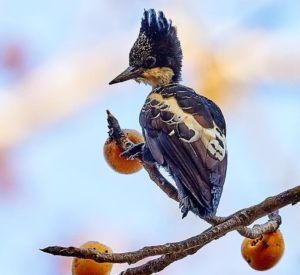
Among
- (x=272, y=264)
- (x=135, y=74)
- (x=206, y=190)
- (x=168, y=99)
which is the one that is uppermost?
(x=135, y=74)

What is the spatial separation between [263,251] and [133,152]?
70 centimetres

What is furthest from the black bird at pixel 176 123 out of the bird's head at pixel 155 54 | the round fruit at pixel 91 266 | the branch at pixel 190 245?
the round fruit at pixel 91 266

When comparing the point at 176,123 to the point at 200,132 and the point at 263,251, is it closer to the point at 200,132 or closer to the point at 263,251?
the point at 200,132

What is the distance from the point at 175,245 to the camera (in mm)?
2031

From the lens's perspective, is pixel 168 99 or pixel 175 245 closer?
pixel 175 245

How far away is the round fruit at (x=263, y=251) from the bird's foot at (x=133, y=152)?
60 centimetres

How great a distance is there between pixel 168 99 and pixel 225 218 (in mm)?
1161

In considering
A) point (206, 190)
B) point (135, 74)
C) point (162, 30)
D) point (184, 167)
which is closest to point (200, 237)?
point (206, 190)

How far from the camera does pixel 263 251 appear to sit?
245 centimetres

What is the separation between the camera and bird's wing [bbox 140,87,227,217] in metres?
2.52

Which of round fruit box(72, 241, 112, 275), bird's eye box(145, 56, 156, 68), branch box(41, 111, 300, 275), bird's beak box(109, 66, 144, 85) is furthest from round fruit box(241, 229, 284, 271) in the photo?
bird's eye box(145, 56, 156, 68)

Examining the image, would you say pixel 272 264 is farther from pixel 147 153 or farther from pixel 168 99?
pixel 168 99

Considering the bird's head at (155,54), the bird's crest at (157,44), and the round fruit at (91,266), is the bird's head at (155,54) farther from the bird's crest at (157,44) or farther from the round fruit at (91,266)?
the round fruit at (91,266)

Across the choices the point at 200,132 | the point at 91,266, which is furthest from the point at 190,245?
the point at 200,132
